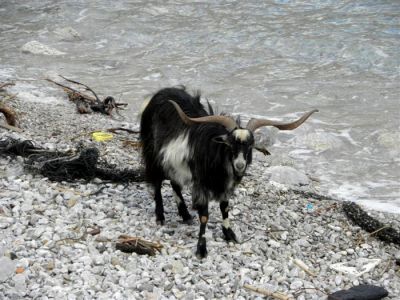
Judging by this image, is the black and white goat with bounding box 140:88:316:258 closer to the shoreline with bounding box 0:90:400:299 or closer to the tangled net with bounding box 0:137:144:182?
the shoreline with bounding box 0:90:400:299

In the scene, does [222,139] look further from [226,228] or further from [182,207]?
[182,207]

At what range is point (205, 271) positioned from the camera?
6031mm

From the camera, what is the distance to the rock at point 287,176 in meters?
9.26

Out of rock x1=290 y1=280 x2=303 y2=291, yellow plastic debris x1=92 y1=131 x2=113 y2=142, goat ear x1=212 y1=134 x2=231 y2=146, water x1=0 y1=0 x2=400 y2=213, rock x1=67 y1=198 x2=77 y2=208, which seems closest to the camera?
rock x1=290 y1=280 x2=303 y2=291

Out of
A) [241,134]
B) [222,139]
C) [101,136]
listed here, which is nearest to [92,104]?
[101,136]

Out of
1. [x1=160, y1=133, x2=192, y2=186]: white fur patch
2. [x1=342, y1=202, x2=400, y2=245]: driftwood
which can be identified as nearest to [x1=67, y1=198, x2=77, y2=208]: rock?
[x1=160, y1=133, x2=192, y2=186]: white fur patch

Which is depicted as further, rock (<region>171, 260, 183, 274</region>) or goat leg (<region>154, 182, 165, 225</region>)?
goat leg (<region>154, 182, 165, 225</region>)

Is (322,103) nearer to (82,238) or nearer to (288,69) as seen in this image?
(288,69)

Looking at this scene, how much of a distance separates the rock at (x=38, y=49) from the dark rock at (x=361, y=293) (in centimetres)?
1530

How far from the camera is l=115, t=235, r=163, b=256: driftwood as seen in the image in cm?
610

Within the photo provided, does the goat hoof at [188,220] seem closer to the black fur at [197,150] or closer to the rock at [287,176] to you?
the black fur at [197,150]

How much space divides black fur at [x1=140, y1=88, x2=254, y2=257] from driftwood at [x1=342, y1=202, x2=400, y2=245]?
1.67m

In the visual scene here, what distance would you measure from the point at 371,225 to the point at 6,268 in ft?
13.6

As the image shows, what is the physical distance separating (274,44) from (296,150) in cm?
907
